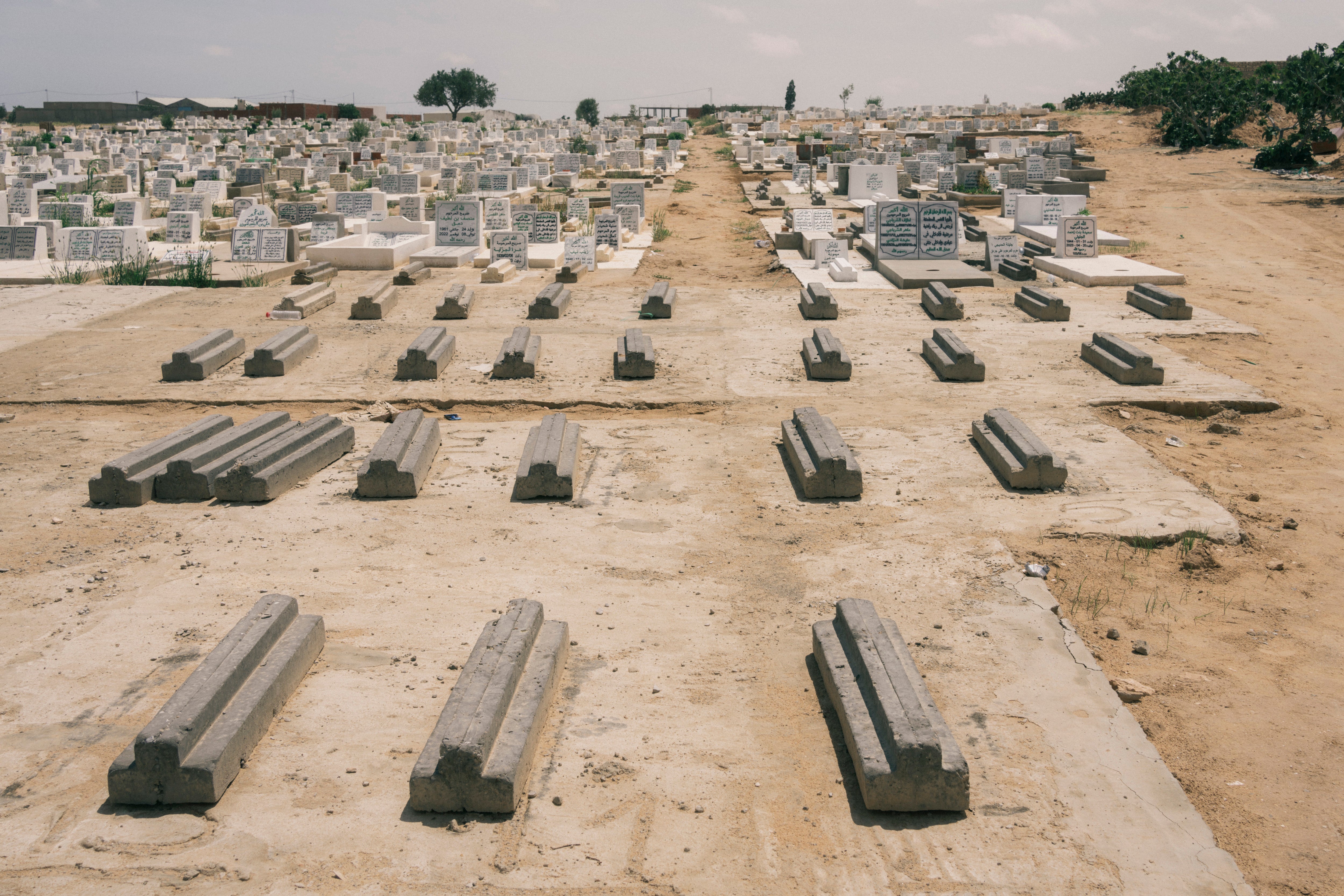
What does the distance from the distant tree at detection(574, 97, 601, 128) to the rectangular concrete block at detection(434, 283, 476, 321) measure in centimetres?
7408

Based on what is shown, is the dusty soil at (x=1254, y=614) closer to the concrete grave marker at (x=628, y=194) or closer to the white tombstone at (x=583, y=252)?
the white tombstone at (x=583, y=252)

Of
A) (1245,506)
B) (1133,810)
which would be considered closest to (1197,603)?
(1245,506)

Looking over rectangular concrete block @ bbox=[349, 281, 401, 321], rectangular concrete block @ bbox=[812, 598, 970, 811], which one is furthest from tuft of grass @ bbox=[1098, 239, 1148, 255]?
rectangular concrete block @ bbox=[812, 598, 970, 811]

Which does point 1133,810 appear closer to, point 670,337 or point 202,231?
point 670,337

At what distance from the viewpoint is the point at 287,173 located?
95.2ft

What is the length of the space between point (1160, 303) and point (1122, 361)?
10.5 feet

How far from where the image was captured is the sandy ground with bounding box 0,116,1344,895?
3.66 m

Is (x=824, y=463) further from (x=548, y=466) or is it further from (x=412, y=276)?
(x=412, y=276)

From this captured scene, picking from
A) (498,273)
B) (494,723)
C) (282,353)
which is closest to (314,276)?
(498,273)

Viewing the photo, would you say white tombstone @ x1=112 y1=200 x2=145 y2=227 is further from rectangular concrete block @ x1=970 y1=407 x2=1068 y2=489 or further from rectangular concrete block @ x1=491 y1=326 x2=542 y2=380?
rectangular concrete block @ x1=970 y1=407 x2=1068 y2=489

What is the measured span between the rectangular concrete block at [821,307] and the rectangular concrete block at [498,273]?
15.7ft

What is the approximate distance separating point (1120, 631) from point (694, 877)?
312cm

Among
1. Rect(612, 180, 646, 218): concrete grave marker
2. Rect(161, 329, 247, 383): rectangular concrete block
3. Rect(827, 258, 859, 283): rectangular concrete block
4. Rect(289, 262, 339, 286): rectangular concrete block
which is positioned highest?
Rect(612, 180, 646, 218): concrete grave marker

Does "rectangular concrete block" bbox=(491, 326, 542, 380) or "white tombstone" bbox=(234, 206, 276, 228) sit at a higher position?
"white tombstone" bbox=(234, 206, 276, 228)
